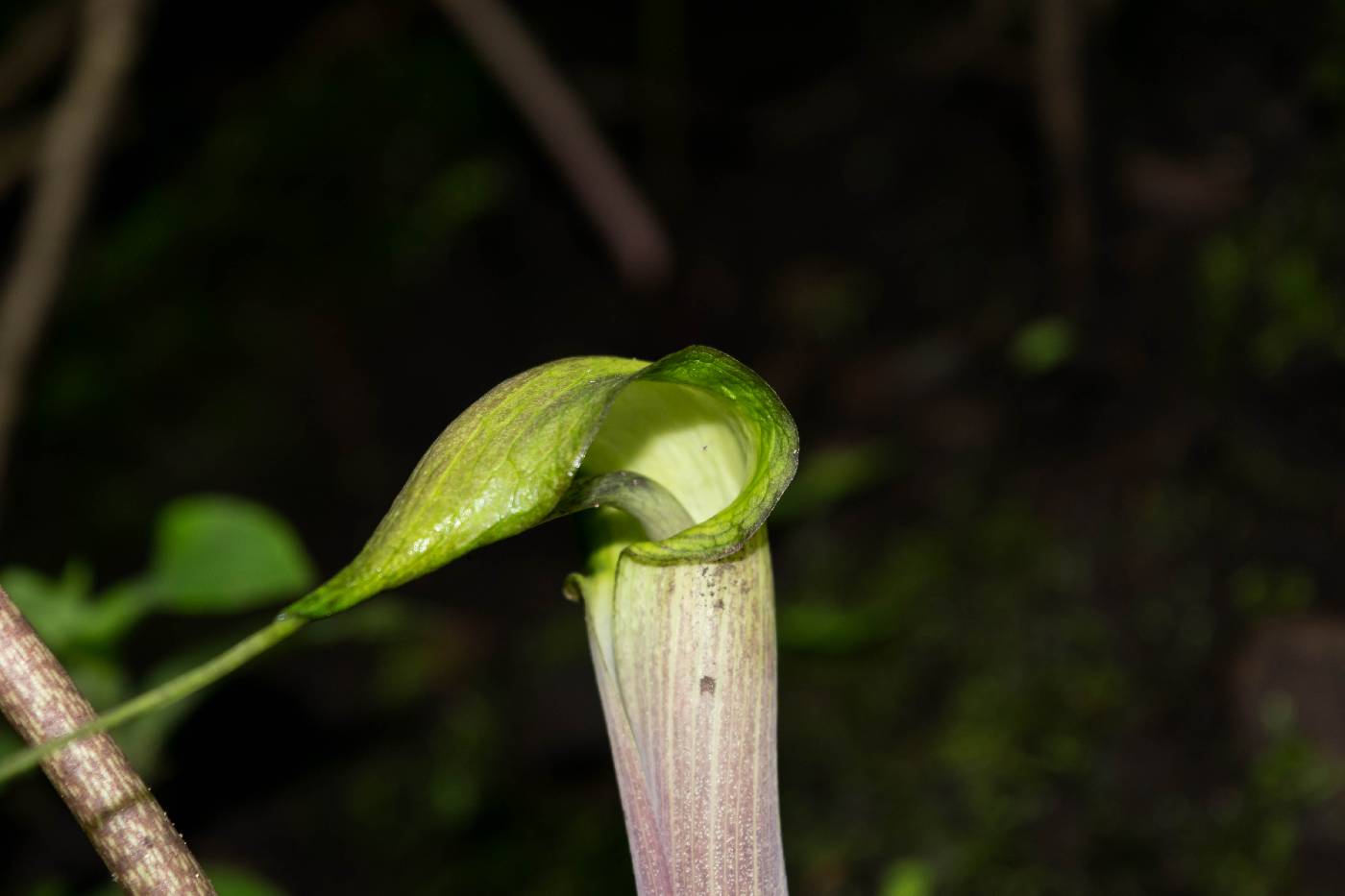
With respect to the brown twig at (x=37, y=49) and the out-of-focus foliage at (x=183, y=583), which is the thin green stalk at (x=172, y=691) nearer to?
the out-of-focus foliage at (x=183, y=583)

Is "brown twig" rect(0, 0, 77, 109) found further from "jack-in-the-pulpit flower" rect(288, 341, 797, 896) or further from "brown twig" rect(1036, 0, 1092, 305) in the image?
"jack-in-the-pulpit flower" rect(288, 341, 797, 896)

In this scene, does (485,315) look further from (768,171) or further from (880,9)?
(880,9)

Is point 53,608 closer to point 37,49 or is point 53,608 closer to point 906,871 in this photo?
point 906,871

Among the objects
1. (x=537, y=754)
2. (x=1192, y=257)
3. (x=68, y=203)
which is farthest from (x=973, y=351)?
(x=68, y=203)

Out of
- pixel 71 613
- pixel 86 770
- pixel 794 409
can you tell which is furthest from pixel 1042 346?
pixel 86 770

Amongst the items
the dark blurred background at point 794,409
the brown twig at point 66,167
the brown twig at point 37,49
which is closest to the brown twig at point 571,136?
the dark blurred background at point 794,409
